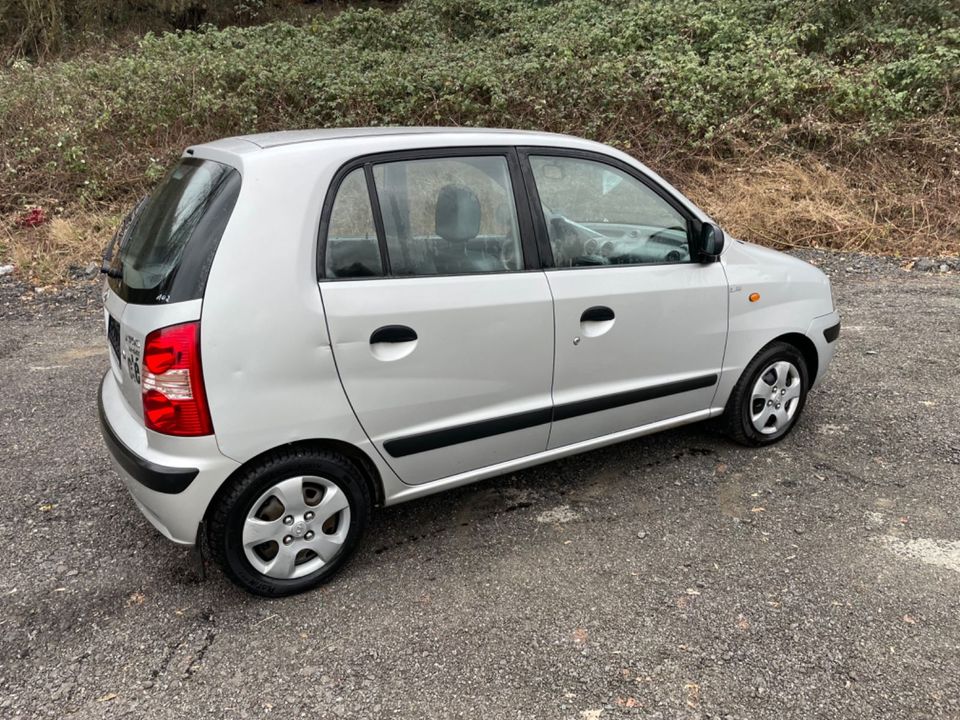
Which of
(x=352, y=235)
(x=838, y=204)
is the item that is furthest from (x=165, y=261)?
(x=838, y=204)

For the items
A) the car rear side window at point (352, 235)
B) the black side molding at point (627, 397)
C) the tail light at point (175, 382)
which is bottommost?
the black side molding at point (627, 397)

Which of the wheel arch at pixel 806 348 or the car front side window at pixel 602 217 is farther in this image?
the wheel arch at pixel 806 348

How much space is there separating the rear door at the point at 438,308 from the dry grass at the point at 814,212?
239 inches

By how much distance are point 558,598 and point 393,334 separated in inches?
46.6

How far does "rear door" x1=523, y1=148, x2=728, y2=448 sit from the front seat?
29 centimetres

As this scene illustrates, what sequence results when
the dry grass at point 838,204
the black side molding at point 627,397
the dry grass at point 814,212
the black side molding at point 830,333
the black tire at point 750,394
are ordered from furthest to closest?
1. the dry grass at point 838,204
2. the dry grass at point 814,212
3. the black side molding at point 830,333
4. the black tire at point 750,394
5. the black side molding at point 627,397

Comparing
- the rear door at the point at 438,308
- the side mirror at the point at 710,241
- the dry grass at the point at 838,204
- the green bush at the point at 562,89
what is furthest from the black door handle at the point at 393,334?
the green bush at the point at 562,89

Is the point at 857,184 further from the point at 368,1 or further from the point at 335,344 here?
the point at 368,1

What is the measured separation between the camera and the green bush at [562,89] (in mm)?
9531

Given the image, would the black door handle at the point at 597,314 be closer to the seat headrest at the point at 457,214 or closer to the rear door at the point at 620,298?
the rear door at the point at 620,298

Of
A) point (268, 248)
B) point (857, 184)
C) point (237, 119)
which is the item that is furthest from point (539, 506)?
point (237, 119)

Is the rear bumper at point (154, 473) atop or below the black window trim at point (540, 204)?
below

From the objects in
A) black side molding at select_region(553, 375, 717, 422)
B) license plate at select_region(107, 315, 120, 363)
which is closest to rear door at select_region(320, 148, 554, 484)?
black side molding at select_region(553, 375, 717, 422)

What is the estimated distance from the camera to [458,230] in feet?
10.2
